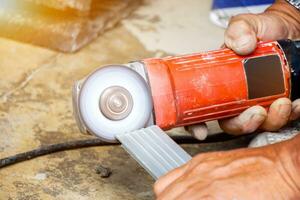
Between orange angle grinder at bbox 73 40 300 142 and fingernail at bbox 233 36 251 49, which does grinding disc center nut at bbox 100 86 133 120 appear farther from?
fingernail at bbox 233 36 251 49

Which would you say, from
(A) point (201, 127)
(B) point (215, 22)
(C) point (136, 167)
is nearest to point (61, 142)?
(C) point (136, 167)

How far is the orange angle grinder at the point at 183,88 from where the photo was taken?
4.99 ft

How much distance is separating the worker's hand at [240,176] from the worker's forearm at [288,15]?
755 millimetres

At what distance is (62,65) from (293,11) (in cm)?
98

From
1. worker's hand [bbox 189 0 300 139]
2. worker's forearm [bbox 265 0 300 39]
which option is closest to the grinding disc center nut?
worker's hand [bbox 189 0 300 139]

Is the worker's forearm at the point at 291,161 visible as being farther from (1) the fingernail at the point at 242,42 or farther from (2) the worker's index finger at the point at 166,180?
(1) the fingernail at the point at 242,42

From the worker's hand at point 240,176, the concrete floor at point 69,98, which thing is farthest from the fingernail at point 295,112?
the worker's hand at point 240,176

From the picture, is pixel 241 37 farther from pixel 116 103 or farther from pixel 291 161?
pixel 291 161

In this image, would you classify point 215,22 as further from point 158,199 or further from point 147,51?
point 158,199

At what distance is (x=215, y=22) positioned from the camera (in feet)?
9.58

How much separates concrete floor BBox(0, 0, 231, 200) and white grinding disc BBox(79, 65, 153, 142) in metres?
0.23

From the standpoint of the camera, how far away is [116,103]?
1.51 m

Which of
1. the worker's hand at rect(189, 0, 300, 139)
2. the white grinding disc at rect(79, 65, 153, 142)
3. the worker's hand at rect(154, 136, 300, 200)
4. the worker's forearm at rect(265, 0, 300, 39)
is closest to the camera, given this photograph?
the worker's hand at rect(154, 136, 300, 200)

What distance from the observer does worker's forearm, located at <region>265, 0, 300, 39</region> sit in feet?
6.23
